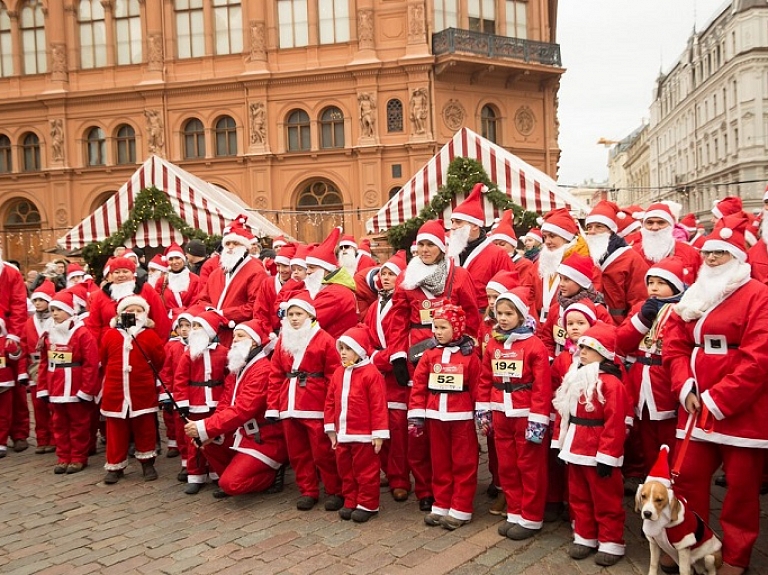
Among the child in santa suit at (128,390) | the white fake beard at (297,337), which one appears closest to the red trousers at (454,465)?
the white fake beard at (297,337)

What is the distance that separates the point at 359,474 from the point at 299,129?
2379cm

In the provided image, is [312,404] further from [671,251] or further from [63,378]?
[671,251]

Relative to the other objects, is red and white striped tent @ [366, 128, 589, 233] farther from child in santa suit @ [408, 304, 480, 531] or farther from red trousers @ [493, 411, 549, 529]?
red trousers @ [493, 411, 549, 529]

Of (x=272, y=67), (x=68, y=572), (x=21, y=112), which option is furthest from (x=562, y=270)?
(x=21, y=112)

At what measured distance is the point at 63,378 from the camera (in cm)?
746

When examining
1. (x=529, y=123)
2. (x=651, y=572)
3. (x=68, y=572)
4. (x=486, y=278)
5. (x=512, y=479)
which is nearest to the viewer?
(x=651, y=572)

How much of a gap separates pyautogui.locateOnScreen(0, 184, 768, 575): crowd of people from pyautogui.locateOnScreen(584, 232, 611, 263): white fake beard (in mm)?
27

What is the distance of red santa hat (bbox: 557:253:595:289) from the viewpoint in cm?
532

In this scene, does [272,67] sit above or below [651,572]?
above

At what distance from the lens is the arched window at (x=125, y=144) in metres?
29.3

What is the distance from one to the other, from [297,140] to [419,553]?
80.8ft

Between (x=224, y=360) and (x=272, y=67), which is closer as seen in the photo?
(x=224, y=360)

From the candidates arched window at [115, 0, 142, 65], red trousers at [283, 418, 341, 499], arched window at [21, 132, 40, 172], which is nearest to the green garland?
red trousers at [283, 418, 341, 499]

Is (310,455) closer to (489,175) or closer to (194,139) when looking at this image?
(489,175)
